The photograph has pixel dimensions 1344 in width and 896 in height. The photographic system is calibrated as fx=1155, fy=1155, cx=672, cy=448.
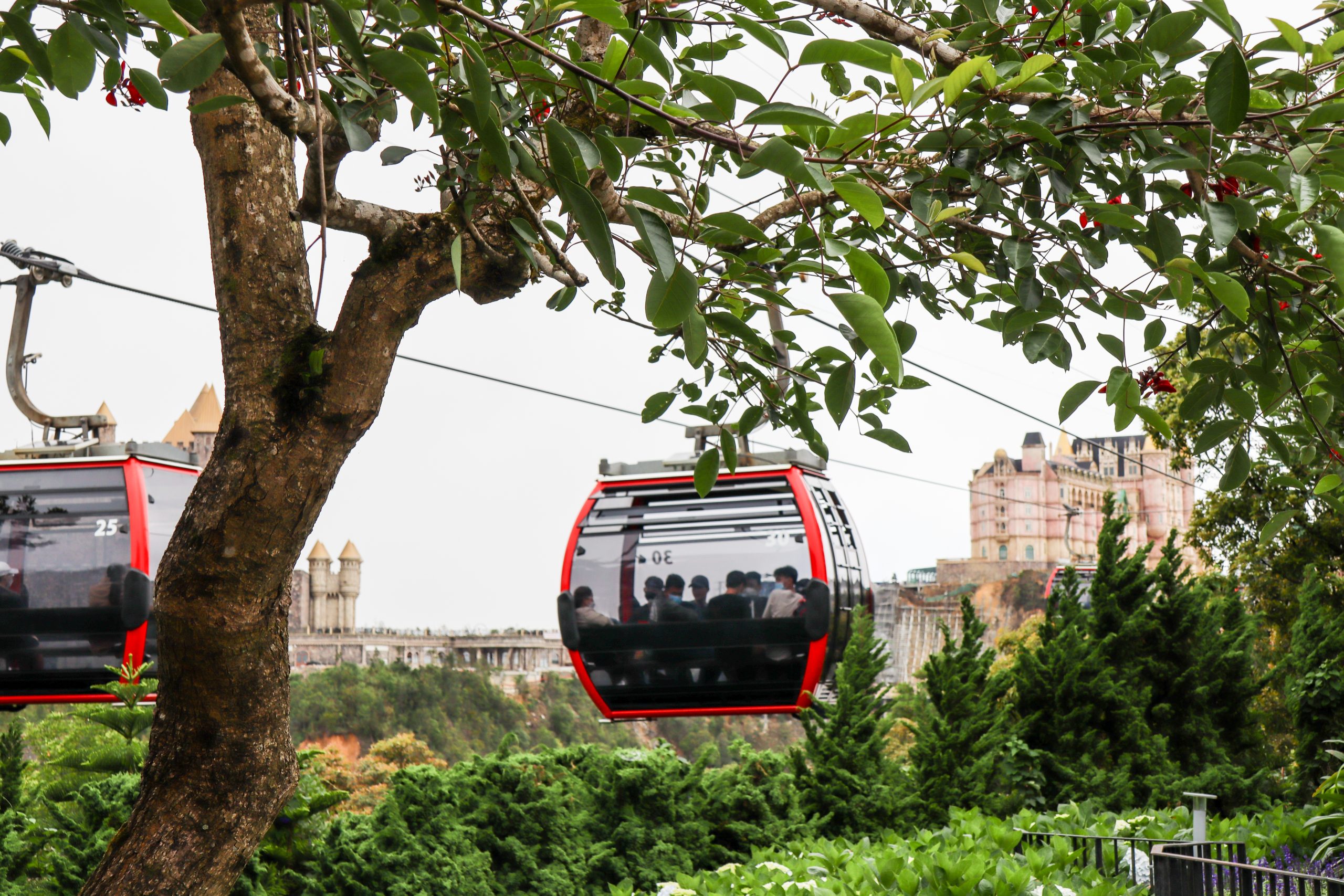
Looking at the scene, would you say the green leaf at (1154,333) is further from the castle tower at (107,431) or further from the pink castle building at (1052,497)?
the pink castle building at (1052,497)

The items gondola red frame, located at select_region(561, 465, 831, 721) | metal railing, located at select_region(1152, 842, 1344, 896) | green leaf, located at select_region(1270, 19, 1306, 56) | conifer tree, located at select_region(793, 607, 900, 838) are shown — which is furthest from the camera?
gondola red frame, located at select_region(561, 465, 831, 721)

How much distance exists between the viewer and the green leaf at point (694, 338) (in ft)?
3.73

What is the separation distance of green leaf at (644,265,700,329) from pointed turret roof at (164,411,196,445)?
190 feet

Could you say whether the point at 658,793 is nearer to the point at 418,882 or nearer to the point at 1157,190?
the point at 418,882

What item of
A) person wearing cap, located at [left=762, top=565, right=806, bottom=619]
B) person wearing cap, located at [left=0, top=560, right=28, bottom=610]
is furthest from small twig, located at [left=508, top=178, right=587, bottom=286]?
person wearing cap, located at [left=0, top=560, right=28, bottom=610]

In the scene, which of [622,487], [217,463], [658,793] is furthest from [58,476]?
[217,463]

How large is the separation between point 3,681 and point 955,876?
7723mm

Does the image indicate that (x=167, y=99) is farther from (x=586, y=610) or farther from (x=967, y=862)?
(x=586, y=610)

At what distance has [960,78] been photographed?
5.24 ft

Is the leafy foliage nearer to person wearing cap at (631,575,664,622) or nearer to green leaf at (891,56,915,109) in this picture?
green leaf at (891,56,915,109)

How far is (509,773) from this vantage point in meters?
6.80

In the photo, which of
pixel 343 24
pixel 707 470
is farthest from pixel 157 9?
pixel 707 470

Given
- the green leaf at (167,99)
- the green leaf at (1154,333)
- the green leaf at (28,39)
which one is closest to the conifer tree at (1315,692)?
the green leaf at (1154,333)

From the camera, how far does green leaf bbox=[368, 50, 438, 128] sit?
46.6 inches
